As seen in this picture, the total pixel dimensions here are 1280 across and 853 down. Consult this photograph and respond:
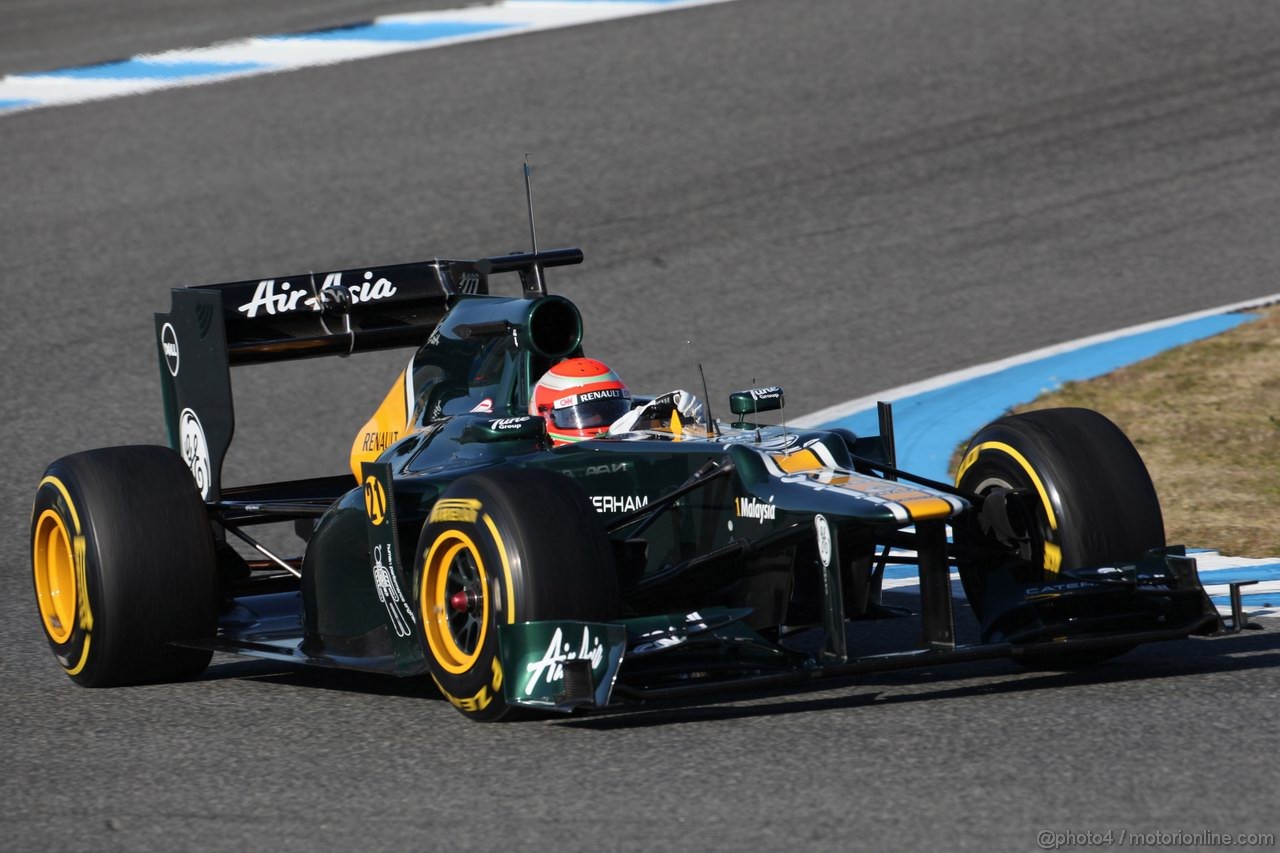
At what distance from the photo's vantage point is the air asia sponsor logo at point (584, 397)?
6.61 meters

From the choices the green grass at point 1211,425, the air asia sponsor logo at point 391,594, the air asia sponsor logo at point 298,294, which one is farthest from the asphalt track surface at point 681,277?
the air asia sponsor logo at point 298,294

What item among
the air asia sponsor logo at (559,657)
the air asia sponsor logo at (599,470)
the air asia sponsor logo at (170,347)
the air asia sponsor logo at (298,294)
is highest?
the air asia sponsor logo at (298,294)

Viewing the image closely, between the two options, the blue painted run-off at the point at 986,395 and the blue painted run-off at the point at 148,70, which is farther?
the blue painted run-off at the point at 148,70

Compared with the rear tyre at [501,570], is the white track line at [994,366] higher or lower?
higher

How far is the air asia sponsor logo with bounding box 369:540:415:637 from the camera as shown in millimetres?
6117

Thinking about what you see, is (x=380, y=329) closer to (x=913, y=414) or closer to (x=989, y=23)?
(x=913, y=414)

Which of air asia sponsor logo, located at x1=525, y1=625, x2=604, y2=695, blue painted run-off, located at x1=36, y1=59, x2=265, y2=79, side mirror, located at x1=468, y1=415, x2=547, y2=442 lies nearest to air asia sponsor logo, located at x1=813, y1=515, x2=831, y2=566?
air asia sponsor logo, located at x1=525, y1=625, x2=604, y2=695

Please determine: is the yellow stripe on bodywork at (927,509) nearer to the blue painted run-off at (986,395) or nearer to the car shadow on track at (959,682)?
the car shadow on track at (959,682)

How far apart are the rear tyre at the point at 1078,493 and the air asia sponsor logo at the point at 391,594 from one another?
1868mm

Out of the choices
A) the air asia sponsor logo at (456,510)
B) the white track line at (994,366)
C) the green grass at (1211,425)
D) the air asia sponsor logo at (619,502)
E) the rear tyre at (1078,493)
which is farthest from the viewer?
the white track line at (994,366)

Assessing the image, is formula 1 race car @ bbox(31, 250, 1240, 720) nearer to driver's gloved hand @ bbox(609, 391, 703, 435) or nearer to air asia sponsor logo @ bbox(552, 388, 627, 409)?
driver's gloved hand @ bbox(609, 391, 703, 435)

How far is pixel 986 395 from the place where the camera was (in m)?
10.8

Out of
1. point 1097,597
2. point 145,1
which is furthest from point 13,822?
point 145,1

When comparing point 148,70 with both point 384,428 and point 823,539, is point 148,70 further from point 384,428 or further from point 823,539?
point 823,539
